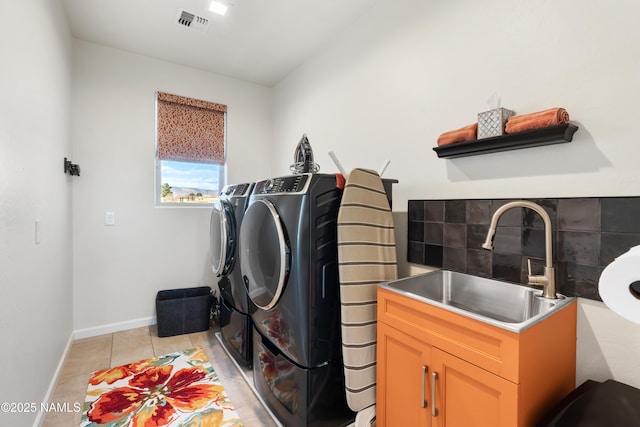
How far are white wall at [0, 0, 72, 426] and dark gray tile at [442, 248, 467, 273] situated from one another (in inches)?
78.4

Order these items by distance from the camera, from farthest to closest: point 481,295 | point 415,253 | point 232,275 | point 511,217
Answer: point 232,275 → point 415,253 → point 481,295 → point 511,217

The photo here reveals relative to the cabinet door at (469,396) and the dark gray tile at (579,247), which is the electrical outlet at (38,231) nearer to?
the cabinet door at (469,396)

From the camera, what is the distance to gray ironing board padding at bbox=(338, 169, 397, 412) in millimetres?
1358

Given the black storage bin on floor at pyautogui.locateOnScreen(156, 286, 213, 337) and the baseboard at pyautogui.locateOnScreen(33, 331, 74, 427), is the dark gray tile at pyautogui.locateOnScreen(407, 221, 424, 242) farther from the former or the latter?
the baseboard at pyautogui.locateOnScreen(33, 331, 74, 427)

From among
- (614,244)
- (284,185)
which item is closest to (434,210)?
(614,244)

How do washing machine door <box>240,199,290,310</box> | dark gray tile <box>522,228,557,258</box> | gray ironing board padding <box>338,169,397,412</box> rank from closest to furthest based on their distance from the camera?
dark gray tile <box>522,228,557,258</box> → gray ironing board padding <box>338,169,397,412</box> → washing machine door <box>240,199,290,310</box>

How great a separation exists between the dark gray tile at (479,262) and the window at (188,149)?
2.64m

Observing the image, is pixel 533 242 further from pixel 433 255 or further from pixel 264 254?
pixel 264 254

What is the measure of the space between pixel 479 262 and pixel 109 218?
3035 mm

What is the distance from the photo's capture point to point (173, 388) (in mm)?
1907

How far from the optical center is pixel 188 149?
302cm

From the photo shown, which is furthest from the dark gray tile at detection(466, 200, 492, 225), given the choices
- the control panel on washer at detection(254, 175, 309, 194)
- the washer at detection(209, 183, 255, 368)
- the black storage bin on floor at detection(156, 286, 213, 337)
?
the black storage bin on floor at detection(156, 286, 213, 337)

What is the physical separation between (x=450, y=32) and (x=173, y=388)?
276cm

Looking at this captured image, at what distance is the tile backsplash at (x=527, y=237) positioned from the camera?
3.47 feet
